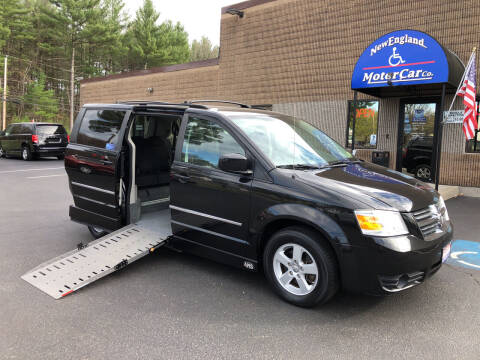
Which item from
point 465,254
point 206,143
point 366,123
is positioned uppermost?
point 366,123

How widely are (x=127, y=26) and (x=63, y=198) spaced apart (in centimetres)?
4069

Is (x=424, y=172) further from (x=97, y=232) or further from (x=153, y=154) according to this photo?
(x=97, y=232)

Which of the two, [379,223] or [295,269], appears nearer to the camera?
[379,223]

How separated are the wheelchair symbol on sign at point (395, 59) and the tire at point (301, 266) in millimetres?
7286

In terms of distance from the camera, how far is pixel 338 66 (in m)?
12.5

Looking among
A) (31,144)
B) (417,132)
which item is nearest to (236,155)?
(417,132)

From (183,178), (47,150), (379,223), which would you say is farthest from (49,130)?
(379,223)

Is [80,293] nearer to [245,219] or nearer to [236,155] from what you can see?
[245,219]

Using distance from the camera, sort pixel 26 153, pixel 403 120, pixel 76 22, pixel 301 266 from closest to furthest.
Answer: pixel 301 266 < pixel 403 120 < pixel 26 153 < pixel 76 22

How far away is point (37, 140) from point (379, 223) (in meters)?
18.9

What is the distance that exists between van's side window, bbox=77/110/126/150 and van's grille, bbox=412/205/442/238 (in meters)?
3.71

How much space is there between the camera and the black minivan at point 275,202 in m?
3.16

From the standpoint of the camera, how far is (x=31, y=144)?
60.3 feet

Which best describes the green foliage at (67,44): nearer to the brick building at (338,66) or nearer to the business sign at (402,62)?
the brick building at (338,66)
